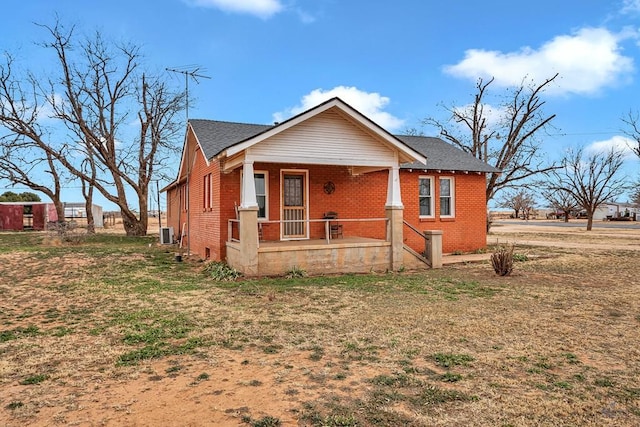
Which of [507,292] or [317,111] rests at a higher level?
[317,111]

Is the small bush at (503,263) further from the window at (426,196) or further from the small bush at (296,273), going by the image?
the window at (426,196)

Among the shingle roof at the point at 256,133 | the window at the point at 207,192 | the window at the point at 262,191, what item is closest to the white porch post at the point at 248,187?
the shingle roof at the point at 256,133

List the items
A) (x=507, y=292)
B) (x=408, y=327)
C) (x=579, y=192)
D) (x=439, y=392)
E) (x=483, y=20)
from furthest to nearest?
(x=579, y=192)
(x=483, y=20)
(x=507, y=292)
(x=408, y=327)
(x=439, y=392)

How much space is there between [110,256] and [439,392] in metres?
13.8

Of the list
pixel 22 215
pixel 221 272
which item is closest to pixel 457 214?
pixel 221 272

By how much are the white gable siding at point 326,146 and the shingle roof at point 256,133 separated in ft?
6.21

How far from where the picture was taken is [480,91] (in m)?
31.3

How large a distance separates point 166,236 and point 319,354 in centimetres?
1732

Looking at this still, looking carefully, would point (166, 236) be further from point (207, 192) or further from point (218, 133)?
point (218, 133)

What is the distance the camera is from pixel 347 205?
1470 cm

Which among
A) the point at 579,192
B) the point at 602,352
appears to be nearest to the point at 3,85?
the point at 602,352

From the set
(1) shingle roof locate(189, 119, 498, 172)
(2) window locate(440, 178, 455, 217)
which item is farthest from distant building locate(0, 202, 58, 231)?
(2) window locate(440, 178, 455, 217)

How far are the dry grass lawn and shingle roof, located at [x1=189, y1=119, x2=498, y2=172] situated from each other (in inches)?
222

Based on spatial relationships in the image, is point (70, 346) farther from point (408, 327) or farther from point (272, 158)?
point (272, 158)
